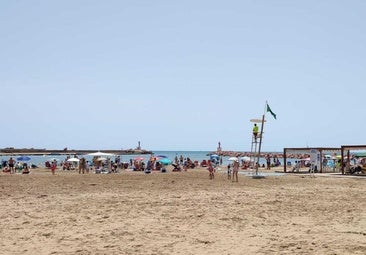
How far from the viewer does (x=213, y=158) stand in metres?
51.7

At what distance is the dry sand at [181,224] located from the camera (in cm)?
806

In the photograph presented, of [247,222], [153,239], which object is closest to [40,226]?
[153,239]

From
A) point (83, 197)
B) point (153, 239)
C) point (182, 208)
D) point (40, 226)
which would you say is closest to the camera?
point (153, 239)

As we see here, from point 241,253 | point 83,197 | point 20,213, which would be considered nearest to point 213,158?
point 83,197

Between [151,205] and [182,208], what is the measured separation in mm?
1099

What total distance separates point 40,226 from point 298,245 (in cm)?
539

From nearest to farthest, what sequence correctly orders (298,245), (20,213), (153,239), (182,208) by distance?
(298,245), (153,239), (20,213), (182,208)

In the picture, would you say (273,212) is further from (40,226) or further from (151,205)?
(40,226)

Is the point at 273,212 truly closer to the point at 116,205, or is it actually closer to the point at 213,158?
Answer: the point at 116,205

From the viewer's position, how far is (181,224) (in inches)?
405

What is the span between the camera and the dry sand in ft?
26.5

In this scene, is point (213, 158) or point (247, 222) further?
point (213, 158)

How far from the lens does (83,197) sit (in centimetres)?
1568

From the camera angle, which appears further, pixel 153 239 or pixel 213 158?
pixel 213 158
